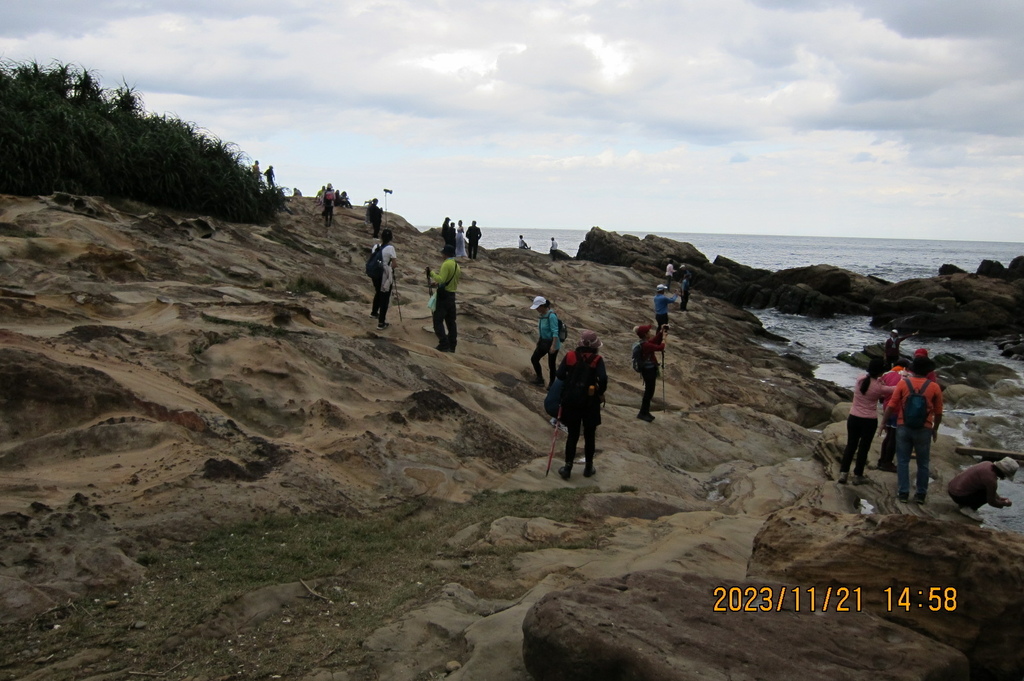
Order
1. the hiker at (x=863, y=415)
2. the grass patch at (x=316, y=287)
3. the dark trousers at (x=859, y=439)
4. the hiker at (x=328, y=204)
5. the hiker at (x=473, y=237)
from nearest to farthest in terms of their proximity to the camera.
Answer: the hiker at (x=863, y=415) → the dark trousers at (x=859, y=439) → the grass patch at (x=316, y=287) → the hiker at (x=328, y=204) → the hiker at (x=473, y=237)

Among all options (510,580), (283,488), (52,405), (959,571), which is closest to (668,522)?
(510,580)

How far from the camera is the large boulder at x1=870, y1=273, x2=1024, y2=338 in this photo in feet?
92.5

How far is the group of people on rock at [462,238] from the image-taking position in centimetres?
2463

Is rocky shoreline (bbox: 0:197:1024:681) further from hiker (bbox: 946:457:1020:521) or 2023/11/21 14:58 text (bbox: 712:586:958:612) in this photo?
hiker (bbox: 946:457:1020:521)

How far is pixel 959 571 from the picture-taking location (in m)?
4.36

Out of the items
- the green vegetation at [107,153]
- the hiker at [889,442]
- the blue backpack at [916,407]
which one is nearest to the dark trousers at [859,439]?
the hiker at [889,442]

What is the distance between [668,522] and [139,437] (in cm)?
423

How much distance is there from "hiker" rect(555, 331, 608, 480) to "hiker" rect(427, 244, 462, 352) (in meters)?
3.41

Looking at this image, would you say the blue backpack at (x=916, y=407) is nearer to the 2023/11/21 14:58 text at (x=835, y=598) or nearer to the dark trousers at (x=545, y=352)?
the 2023/11/21 14:58 text at (x=835, y=598)

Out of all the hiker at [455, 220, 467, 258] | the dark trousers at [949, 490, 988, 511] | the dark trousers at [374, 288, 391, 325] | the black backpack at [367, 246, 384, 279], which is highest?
the hiker at [455, 220, 467, 258]

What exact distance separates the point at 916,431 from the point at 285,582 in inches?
243

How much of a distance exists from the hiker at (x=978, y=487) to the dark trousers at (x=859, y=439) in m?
0.88

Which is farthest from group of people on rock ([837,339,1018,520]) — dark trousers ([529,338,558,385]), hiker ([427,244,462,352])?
hiker ([427,244,462,352])

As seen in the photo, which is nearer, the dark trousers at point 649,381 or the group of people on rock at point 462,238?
the dark trousers at point 649,381
